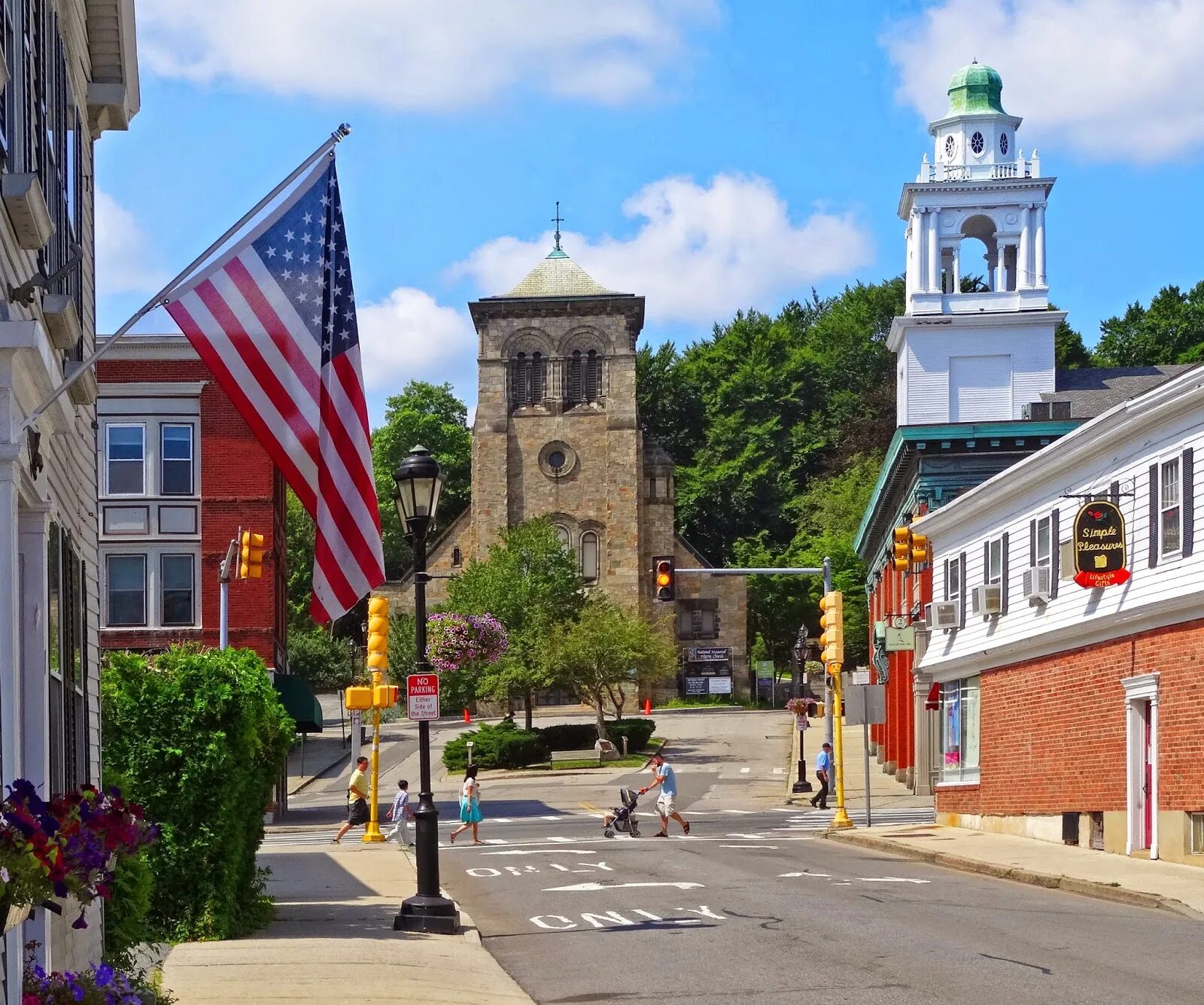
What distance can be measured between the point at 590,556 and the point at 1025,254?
117ft

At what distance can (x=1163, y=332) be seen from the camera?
96062mm

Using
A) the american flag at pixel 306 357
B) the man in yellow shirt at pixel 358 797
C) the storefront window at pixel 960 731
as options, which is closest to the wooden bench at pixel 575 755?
the storefront window at pixel 960 731

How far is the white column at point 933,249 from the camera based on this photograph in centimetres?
6462

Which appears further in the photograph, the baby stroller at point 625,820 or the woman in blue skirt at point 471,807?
the baby stroller at point 625,820

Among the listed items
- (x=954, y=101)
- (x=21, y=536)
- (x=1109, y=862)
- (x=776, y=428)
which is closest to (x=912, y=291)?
(x=954, y=101)

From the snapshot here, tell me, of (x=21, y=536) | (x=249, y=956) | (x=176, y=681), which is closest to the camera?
(x=21, y=536)

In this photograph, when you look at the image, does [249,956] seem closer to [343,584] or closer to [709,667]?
[343,584]

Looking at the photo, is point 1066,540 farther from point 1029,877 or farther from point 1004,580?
point 1029,877

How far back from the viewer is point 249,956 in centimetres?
1436

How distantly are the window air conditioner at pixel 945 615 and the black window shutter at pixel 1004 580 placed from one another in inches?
130

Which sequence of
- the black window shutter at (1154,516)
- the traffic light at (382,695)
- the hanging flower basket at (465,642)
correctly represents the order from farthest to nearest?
the hanging flower basket at (465,642) < the traffic light at (382,695) < the black window shutter at (1154,516)

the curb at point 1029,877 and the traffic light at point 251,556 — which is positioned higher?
the traffic light at point 251,556

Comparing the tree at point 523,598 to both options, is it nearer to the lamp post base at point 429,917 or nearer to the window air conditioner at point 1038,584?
the window air conditioner at point 1038,584

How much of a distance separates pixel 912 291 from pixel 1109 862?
4180cm
